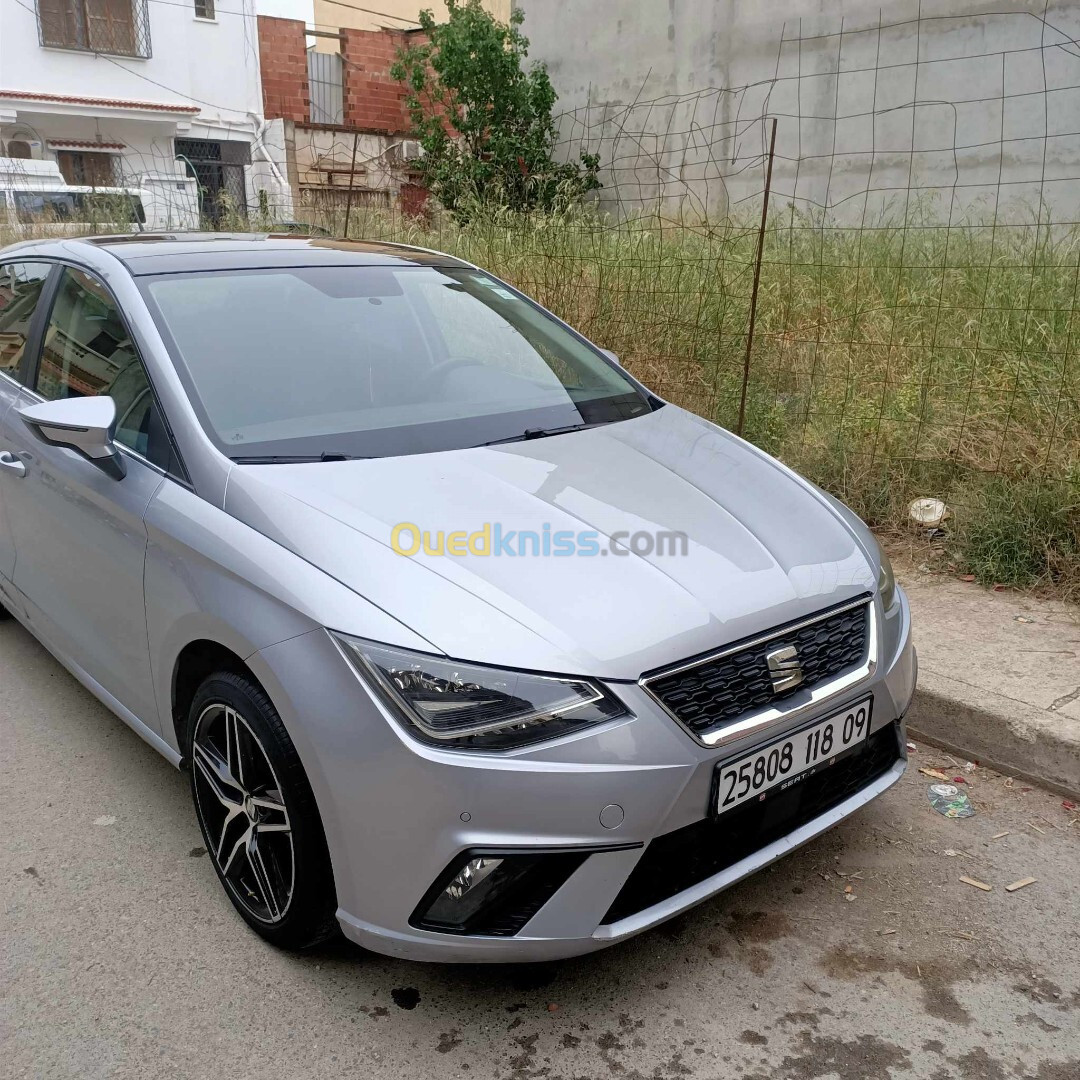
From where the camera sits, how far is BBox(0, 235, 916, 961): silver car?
1.90 m

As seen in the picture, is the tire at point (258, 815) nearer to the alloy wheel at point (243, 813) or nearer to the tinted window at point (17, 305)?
the alloy wheel at point (243, 813)

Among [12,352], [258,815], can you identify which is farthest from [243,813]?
[12,352]

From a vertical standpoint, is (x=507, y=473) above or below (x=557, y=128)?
below

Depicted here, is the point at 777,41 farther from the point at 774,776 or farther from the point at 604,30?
the point at 774,776

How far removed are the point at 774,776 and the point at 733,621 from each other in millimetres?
352

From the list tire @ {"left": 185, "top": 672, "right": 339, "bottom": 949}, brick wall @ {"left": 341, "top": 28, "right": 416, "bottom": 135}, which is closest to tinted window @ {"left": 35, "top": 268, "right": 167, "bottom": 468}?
tire @ {"left": 185, "top": 672, "right": 339, "bottom": 949}

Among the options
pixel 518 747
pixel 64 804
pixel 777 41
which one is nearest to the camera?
pixel 518 747

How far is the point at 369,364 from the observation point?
9.69 feet

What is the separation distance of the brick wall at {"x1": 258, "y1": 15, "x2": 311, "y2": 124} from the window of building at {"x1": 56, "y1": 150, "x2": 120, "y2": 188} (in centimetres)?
391

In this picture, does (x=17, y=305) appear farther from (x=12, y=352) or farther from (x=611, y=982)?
(x=611, y=982)

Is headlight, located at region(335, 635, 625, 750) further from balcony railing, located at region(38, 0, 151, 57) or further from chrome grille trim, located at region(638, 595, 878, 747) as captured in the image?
balcony railing, located at region(38, 0, 151, 57)

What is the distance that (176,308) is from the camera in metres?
2.82

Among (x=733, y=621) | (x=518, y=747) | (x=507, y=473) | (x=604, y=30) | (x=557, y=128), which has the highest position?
(x=604, y=30)

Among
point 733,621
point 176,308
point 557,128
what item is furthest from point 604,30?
point 733,621
